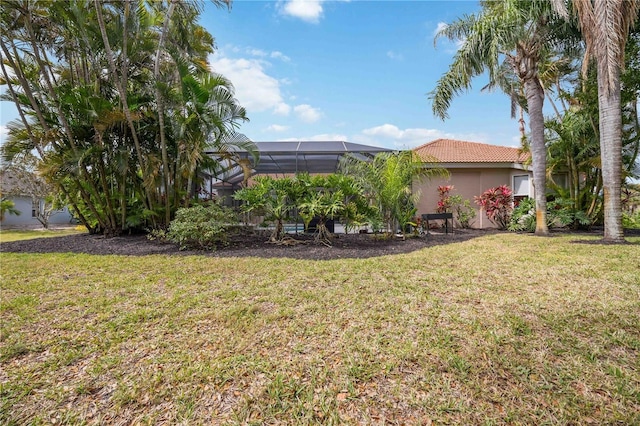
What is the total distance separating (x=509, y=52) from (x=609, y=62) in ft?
10.6

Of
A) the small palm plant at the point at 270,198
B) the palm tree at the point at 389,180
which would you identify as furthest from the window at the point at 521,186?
the small palm plant at the point at 270,198

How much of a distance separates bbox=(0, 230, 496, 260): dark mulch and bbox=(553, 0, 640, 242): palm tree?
13.5 feet

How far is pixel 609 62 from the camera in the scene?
6387mm

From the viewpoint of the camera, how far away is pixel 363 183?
809cm

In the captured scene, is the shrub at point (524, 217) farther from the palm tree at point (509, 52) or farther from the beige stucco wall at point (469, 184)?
the beige stucco wall at point (469, 184)

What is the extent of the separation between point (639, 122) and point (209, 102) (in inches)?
553

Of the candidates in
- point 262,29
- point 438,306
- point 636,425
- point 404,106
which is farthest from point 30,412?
point 404,106

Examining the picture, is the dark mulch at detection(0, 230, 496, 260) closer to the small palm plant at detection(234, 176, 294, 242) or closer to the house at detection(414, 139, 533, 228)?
the small palm plant at detection(234, 176, 294, 242)

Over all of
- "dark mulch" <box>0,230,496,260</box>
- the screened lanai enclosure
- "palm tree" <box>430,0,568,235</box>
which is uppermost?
"palm tree" <box>430,0,568,235</box>

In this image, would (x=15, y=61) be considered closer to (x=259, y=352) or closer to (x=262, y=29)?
(x=262, y=29)

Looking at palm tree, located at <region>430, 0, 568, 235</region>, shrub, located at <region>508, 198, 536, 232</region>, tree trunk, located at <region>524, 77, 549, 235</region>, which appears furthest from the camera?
shrub, located at <region>508, 198, 536, 232</region>

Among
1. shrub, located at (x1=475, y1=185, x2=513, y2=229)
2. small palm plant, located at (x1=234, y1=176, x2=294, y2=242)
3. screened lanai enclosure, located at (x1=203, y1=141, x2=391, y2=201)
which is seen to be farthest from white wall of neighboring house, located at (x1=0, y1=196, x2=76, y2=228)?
shrub, located at (x1=475, y1=185, x2=513, y2=229)

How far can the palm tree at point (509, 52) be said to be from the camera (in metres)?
7.78

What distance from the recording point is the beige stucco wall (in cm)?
1333
